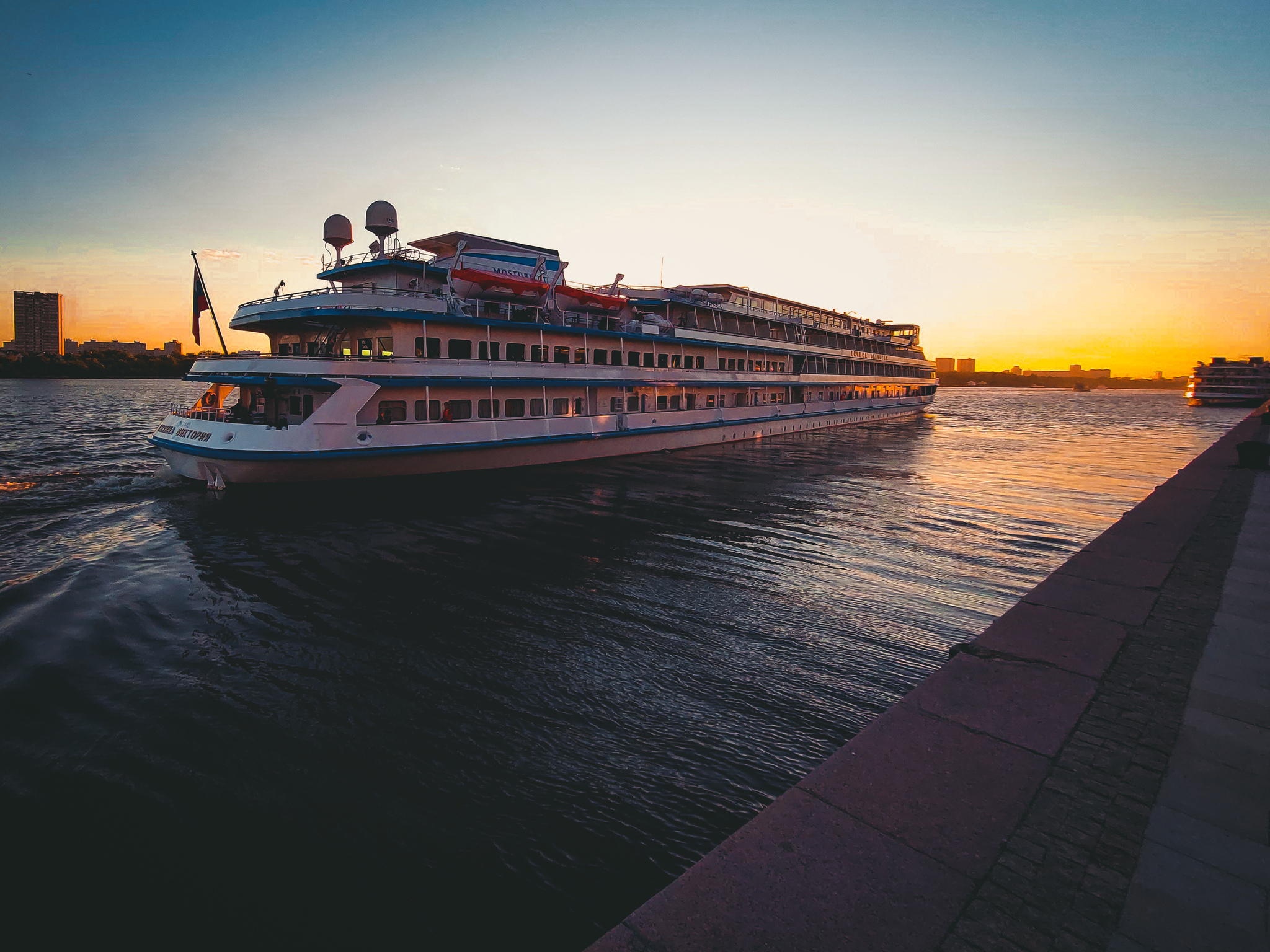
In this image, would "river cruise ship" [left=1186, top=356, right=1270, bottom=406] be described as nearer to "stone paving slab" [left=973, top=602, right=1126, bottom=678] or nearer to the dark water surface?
the dark water surface

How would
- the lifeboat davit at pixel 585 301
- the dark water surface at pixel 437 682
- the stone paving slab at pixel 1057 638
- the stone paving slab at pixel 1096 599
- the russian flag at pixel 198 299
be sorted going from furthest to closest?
the lifeboat davit at pixel 585 301 < the russian flag at pixel 198 299 < the stone paving slab at pixel 1096 599 < the stone paving slab at pixel 1057 638 < the dark water surface at pixel 437 682

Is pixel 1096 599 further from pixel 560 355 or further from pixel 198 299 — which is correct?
pixel 198 299

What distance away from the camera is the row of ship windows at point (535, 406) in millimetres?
22281

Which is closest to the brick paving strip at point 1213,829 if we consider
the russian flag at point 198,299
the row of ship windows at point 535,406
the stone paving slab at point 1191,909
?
the stone paving slab at point 1191,909

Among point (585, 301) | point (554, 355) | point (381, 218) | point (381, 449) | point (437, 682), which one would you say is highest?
point (381, 218)

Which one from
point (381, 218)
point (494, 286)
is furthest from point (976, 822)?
point (381, 218)

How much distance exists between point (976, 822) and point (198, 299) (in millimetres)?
27264

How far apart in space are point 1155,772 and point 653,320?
32.7 m

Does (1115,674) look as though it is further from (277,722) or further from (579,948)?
(277,722)

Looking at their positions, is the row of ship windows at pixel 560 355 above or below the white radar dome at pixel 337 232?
below

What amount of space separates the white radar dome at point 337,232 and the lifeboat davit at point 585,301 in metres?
9.68

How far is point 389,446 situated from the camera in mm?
20844

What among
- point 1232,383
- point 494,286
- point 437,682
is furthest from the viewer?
point 1232,383

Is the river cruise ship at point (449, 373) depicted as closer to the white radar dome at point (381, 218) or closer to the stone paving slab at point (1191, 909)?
the white radar dome at point (381, 218)
